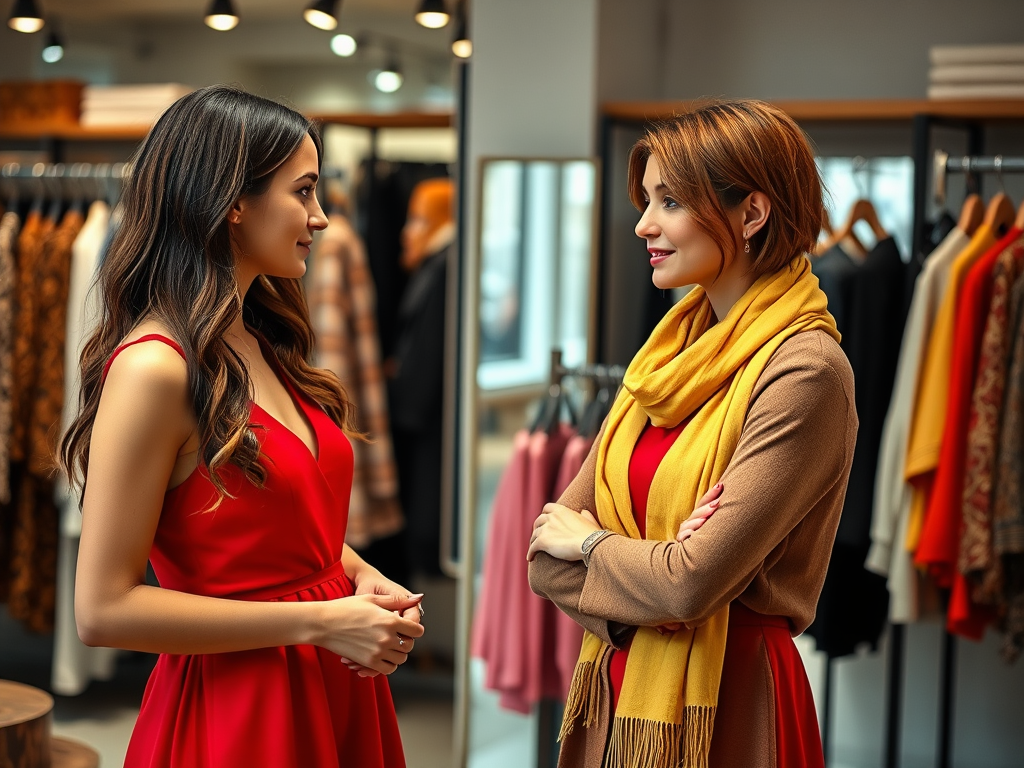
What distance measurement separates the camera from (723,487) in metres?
1.62

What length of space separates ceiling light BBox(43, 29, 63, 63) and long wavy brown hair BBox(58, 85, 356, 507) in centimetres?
357

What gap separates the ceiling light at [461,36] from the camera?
415 centimetres

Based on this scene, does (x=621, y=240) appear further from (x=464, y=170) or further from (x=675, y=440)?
(x=675, y=440)

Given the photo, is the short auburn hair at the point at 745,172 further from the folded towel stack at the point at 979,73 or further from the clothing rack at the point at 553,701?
the folded towel stack at the point at 979,73

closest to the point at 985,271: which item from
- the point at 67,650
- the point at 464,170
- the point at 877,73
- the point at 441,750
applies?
the point at 877,73

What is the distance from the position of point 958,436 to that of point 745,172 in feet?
4.76

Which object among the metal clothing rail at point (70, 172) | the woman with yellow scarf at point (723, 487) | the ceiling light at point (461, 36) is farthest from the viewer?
the ceiling light at point (461, 36)

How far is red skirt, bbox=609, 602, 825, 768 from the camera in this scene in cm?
170

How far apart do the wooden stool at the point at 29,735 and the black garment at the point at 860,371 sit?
1805 millimetres

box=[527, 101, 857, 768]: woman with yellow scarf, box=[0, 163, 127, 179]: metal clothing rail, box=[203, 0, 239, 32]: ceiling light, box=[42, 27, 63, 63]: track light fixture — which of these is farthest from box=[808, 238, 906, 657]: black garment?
box=[42, 27, 63, 63]: track light fixture

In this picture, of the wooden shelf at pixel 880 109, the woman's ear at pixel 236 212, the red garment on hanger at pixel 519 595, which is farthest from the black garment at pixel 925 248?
the woman's ear at pixel 236 212

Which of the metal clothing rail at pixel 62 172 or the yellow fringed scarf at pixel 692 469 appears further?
the metal clothing rail at pixel 62 172

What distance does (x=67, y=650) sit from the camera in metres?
4.05

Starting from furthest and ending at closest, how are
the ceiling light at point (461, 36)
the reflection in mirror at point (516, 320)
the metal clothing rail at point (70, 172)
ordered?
the ceiling light at point (461, 36) → the metal clothing rail at point (70, 172) → the reflection in mirror at point (516, 320)
